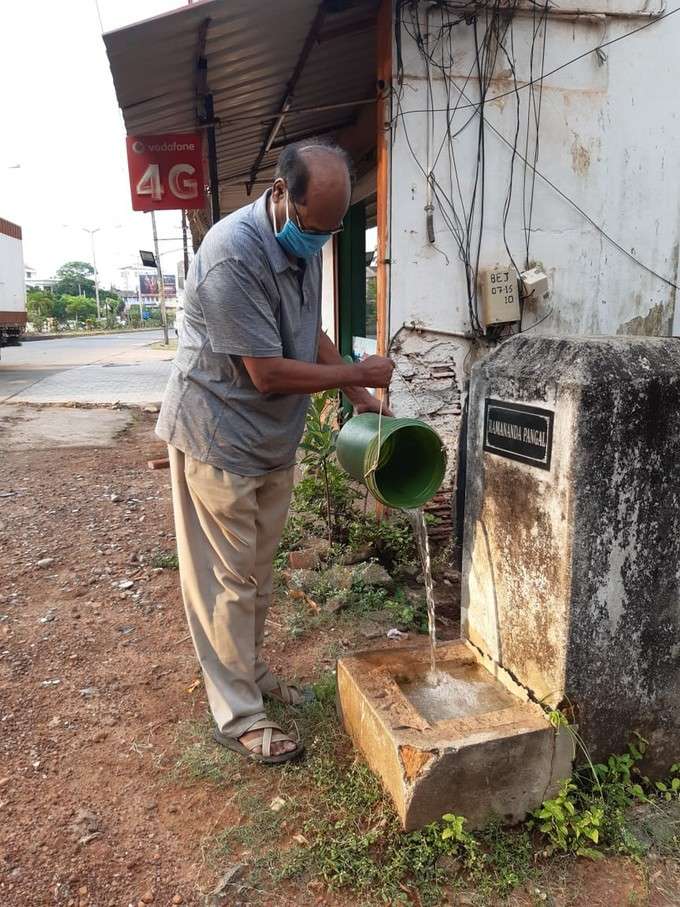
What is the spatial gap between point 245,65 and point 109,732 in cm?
414

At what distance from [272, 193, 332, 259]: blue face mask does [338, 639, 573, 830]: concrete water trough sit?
1.39m

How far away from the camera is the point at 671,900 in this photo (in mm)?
1782

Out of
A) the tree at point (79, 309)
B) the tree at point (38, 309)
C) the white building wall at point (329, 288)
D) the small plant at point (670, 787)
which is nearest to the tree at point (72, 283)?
the tree at point (79, 309)

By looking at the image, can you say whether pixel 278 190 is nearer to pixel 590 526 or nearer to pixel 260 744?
pixel 590 526

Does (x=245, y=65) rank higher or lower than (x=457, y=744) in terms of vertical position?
higher

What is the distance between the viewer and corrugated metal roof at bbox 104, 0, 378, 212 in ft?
12.1

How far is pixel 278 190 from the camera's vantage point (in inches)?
81.6

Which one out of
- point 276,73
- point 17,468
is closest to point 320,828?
point 276,73

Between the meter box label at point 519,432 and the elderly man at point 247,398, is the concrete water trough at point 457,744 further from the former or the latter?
the meter box label at point 519,432

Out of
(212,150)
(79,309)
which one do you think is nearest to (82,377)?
(212,150)

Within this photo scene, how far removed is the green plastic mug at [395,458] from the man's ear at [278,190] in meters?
0.78

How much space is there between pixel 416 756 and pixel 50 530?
12.0 feet

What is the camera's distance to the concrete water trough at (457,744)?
187cm

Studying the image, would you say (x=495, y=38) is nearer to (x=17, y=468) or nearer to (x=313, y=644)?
(x=313, y=644)
